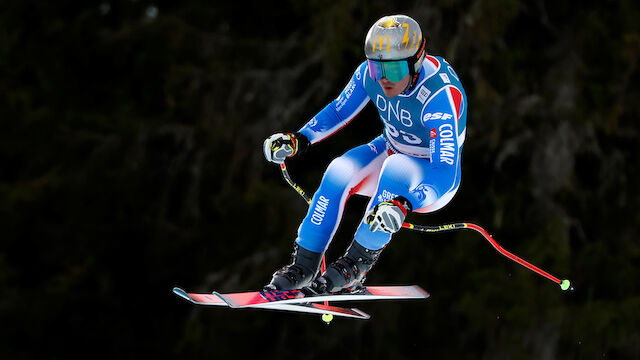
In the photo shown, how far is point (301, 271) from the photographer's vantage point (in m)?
6.81

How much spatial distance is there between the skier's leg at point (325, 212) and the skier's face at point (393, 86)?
0.60 metres

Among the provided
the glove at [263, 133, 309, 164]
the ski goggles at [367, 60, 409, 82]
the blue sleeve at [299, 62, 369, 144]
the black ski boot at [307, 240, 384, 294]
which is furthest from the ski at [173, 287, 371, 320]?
the ski goggles at [367, 60, 409, 82]

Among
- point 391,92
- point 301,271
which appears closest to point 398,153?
point 391,92

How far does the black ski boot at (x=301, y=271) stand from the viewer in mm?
6758

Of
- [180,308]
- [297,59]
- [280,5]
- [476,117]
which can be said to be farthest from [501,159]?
[180,308]

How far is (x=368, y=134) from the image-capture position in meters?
13.7

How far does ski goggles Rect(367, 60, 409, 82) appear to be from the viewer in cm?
625

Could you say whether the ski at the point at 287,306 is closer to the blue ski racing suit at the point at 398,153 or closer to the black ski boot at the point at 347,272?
the black ski boot at the point at 347,272

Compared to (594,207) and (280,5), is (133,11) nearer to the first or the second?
(280,5)

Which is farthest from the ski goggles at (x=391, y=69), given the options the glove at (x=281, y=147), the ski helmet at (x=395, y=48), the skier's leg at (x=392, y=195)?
the glove at (x=281, y=147)

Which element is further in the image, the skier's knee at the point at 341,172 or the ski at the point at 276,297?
the skier's knee at the point at 341,172

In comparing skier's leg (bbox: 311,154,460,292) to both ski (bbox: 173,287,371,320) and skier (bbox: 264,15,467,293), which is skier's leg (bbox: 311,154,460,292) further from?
ski (bbox: 173,287,371,320)

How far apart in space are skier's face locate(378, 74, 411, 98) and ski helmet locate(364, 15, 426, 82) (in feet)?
0.08

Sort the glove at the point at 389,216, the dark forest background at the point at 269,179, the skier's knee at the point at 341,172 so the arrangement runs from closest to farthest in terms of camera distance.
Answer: the glove at the point at 389,216, the skier's knee at the point at 341,172, the dark forest background at the point at 269,179
